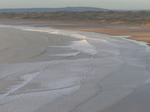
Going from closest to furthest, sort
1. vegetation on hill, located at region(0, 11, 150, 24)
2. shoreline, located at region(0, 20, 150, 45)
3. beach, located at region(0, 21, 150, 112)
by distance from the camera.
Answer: beach, located at region(0, 21, 150, 112) → shoreline, located at region(0, 20, 150, 45) → vegetation on hill, located at region(0, 11, 150, 24)

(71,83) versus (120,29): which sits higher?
(71,83)

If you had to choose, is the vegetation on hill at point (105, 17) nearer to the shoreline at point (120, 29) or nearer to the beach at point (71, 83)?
the shoreline at point (120, 29)

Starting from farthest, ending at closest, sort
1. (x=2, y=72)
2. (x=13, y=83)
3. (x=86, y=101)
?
1. (x=2, y=72)
2. (x=13, y=83)
3. (x=86, y=101)

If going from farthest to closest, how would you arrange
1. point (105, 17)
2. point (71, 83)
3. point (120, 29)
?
1. point (105, 17)
2. point (120, 29)
3. point (71, 83)

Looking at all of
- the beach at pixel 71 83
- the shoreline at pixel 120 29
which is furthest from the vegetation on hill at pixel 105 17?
the beach at pixel 71 83

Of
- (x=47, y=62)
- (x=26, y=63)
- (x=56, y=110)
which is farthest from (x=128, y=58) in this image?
(x=56, y=110)

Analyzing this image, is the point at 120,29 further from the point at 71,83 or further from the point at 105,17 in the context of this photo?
the point at 105,17

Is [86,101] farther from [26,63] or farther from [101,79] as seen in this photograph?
[26,63]

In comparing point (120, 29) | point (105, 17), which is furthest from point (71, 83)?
point (105, 17)

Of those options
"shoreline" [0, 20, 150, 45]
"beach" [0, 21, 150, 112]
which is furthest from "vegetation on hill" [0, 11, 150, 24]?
"beach" [0, 21, 150, 112]

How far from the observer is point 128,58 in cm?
1260

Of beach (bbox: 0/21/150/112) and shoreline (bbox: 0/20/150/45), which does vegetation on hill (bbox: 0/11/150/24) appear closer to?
shoreline (bbox: 0/20/150/45)

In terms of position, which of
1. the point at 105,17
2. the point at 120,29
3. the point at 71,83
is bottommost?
the point at 105,17

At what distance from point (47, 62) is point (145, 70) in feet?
11.6
